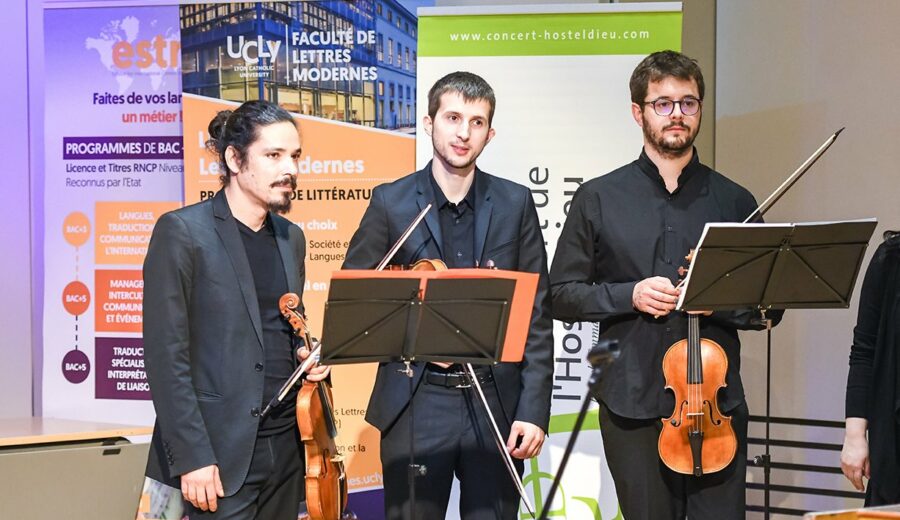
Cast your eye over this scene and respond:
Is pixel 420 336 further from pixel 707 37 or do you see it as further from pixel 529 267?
pixel 707 37

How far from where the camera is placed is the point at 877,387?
9.85 feet

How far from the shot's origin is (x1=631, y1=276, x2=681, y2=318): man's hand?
2.87 m

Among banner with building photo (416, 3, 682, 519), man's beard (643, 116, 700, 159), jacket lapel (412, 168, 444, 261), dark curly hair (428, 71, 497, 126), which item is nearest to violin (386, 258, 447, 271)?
jacket lapel (412, 168, 444, 261)

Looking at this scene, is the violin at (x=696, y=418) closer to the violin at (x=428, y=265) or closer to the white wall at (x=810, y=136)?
the violin at (x=428, y=265)

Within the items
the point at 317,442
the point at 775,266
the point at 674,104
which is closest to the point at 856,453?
the point at 775,266

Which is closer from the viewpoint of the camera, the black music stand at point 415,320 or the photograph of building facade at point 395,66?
the black music stand at point 415,320

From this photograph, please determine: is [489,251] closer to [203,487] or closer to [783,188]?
[783,188]

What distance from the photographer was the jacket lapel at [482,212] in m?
3.10

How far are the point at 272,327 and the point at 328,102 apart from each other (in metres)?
→ 1.90

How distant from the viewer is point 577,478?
430 centimetres

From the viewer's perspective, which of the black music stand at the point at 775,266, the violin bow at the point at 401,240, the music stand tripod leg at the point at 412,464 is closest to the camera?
the black music stand at the point at 775,266

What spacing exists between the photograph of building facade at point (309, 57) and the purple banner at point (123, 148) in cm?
33

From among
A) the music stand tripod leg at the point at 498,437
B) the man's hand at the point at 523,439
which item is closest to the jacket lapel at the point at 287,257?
the music stand tripod leg at the point at 498,437

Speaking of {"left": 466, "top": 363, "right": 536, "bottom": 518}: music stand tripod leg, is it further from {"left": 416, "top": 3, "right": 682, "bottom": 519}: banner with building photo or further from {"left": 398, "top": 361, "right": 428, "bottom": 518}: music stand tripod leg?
{"left": 416, "top": 3, "right": 682, "bottom": 519}: banner with building photo
